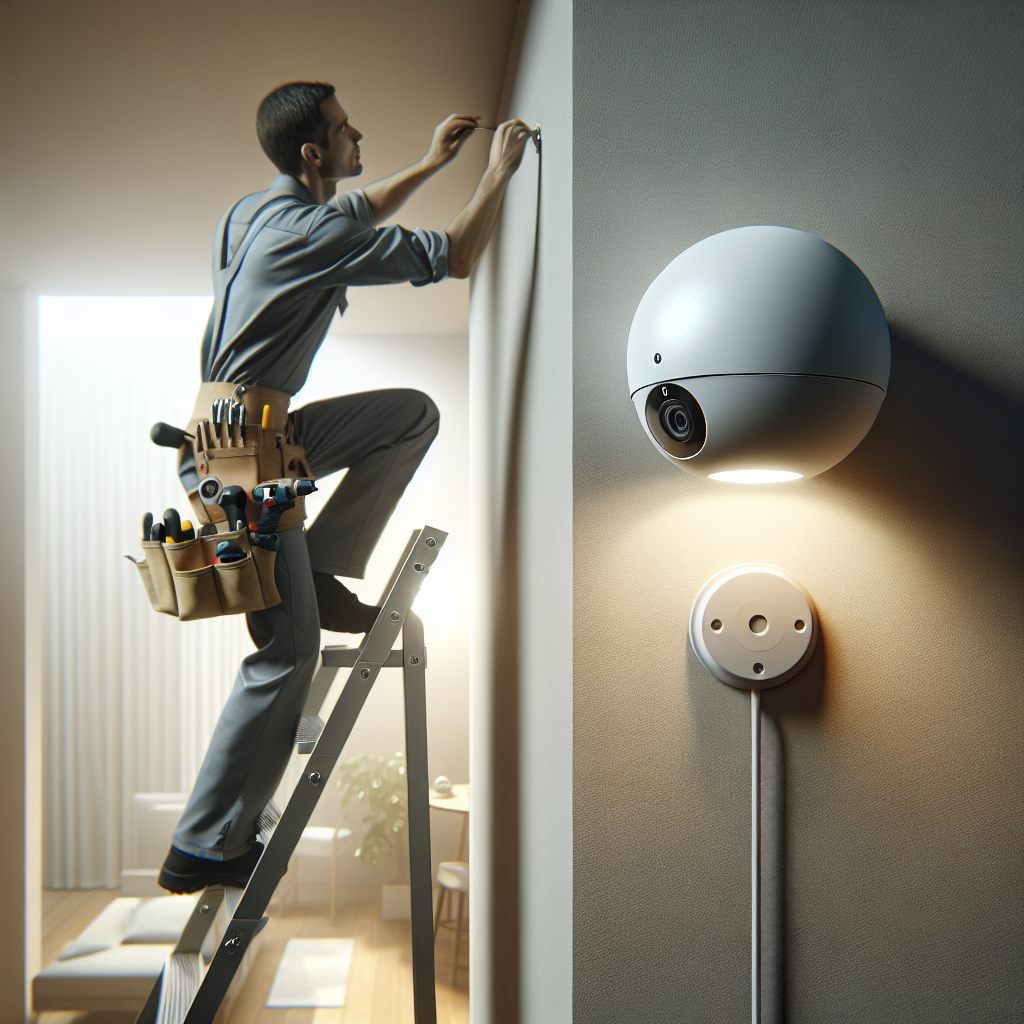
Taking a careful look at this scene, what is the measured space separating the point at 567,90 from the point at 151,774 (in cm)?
487

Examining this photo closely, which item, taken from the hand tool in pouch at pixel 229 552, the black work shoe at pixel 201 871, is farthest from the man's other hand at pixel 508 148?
the black work shoe at pixel 201 871

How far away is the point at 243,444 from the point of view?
1.30 m

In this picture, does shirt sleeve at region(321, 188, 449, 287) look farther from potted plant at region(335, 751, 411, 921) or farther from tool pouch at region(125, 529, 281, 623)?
potted plant at region(335, 751, 411, 921)

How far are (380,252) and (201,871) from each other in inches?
42.5

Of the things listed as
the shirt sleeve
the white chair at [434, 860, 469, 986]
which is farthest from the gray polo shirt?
the white chair at [434, 860, 469, 986]

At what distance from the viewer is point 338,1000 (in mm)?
3348

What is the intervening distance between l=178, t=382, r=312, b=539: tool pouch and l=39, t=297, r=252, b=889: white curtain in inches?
139

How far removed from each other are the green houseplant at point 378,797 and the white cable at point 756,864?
355 cm

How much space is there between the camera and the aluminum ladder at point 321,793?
1.22 m

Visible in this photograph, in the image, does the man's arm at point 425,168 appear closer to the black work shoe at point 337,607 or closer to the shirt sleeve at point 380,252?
the shirt sleeve at point 380,252

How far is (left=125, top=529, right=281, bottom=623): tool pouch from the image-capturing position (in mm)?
1237

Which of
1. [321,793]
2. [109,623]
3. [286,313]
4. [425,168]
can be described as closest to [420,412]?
[286,313]

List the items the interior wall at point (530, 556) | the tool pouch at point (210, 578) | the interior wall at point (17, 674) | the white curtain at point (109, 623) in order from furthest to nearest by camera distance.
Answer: the white curtain at point (109, 623), the interior wall at point (17, 674), the tool pouch at point (210, 578), the interior wall at point (530, 556)

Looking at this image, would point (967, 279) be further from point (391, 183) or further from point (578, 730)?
point (391, 183)
